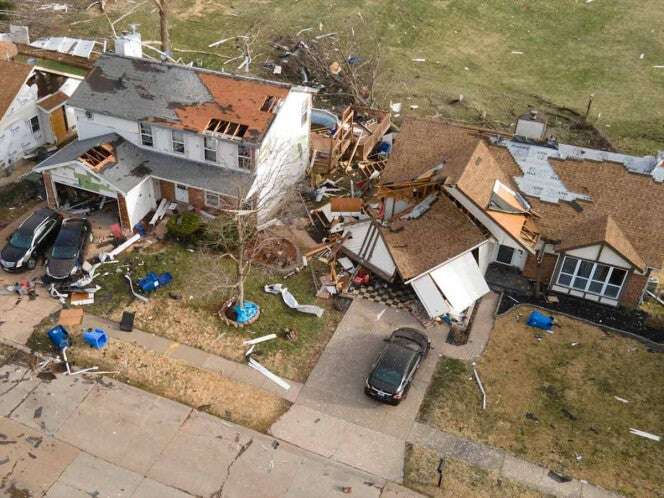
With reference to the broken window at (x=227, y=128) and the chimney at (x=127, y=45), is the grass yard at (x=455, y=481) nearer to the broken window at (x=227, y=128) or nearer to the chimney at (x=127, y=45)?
the broken window at (x=227, y=128)

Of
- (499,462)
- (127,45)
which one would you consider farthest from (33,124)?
(499,462)

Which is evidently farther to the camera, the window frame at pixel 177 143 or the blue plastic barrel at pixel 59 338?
the window frame at pixel 177 143

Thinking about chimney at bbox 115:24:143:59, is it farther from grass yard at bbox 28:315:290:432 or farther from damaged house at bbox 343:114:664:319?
grass yard at bbox 28:315:290:432

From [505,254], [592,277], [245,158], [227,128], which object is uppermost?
[227,128]

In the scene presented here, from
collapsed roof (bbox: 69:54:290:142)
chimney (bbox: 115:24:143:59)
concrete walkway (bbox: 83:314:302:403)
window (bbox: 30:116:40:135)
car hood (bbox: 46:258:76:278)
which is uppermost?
chimney (bbox: 115:24:143:59)

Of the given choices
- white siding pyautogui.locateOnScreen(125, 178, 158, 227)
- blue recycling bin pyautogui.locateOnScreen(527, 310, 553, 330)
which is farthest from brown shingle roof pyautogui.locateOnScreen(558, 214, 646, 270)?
white siding pyautogui.locateOnScreen(125, 178, 158, 227)

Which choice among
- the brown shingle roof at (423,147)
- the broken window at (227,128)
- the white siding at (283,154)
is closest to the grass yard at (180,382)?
the white siding at (283,154)

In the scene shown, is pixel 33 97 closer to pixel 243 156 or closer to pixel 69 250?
pixel 69 250
